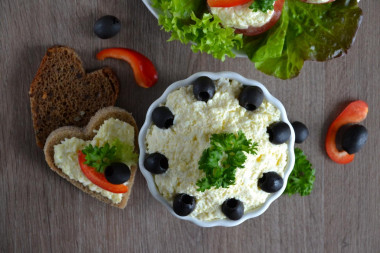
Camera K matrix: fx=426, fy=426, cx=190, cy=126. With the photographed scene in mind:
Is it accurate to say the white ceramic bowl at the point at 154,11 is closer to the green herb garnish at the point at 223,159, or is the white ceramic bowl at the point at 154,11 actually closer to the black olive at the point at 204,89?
the black olive at the point at 204,89

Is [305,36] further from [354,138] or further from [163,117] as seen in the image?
[163,117]

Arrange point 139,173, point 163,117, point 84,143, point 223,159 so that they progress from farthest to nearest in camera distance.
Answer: point 139,173
point 84,143
point 163,117
point 223,159

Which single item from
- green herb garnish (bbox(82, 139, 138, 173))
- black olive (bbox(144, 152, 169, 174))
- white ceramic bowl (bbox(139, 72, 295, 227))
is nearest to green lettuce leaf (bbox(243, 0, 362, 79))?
white ceramic bowl (bbox(139, 72, 295, 227))

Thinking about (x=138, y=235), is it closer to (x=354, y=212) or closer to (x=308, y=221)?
(x=308, y=221)

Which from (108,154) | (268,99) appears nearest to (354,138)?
(268,99)

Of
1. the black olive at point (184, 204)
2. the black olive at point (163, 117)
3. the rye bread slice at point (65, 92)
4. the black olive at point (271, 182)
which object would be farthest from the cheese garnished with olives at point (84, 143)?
the black olive at point (271, 182)

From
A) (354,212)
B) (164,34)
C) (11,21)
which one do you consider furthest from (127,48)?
(354,212)
